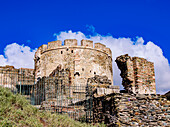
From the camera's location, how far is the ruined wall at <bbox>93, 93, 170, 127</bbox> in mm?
6598

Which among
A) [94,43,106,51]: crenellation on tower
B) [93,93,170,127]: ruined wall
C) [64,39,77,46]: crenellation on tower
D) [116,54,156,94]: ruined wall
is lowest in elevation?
[93,93,170,127]: ruined wall

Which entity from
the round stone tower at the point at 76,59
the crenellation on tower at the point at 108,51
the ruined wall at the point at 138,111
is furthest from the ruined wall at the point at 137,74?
the crenellation on tower at the point at 108,51

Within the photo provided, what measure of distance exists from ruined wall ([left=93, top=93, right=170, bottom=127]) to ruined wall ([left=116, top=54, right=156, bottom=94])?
277 cm

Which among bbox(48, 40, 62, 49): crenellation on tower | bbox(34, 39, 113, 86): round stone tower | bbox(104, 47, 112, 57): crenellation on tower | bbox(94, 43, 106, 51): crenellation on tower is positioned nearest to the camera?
bbox(34, 39, 113, 86): round stone tower

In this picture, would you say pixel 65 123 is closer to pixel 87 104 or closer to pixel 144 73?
pixel 87 104

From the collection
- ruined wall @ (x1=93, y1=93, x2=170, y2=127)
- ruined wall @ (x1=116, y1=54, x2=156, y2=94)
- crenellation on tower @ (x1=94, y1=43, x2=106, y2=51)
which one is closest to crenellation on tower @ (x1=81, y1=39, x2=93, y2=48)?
crenellation on tower @ (x1=94, y1=43, x2=106, y2=51)

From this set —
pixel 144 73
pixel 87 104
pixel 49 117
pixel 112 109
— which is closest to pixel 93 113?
pixel 87 104

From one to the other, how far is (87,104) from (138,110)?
9.16ft

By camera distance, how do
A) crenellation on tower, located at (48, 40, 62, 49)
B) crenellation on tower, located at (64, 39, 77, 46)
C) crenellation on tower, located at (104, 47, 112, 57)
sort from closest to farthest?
crenellation on tower, located at (64, 39, 77, 46)
crenellation on tower, located at (48, 40, 62, 49)
crenellation on tower, located at (104, 47, 112, 57)

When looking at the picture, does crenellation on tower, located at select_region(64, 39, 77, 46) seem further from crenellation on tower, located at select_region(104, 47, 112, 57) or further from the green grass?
the green grass

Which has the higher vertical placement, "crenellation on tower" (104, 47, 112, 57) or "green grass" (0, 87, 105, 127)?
"crenellation on tower" (104, 47, 112, 57)

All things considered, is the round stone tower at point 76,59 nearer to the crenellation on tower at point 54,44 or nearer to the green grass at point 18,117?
the crenellation on tower at point 54,44

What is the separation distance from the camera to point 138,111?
6.80 meters

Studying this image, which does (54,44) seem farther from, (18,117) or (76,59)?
(18,117)
